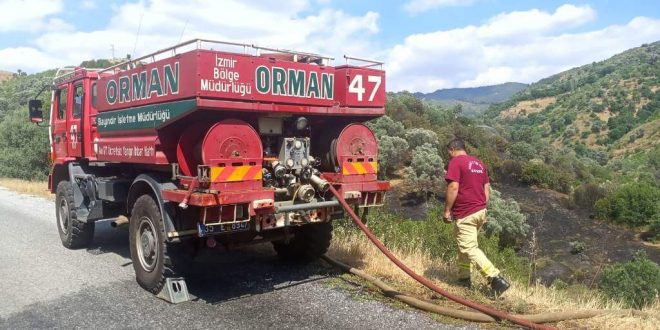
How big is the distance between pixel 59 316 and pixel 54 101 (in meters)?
5.51

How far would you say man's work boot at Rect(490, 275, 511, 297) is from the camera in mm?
5258

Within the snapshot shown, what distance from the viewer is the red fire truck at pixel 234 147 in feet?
17.1

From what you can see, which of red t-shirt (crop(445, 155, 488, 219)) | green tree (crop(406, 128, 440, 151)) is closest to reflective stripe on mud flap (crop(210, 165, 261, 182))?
red t-shirt (crop(445, 155, 488, 219))

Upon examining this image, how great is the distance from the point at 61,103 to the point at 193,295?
211 inches

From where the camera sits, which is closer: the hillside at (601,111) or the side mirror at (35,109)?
the side mirror at (35,109)

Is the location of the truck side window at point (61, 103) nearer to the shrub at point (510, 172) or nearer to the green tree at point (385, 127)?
the green tree at point (385, 127)

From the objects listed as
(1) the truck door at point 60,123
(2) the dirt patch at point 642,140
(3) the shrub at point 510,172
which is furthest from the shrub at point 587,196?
(2) the dirt patch at point 642,140

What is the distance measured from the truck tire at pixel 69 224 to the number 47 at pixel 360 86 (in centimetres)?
489

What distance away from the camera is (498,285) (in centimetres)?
529

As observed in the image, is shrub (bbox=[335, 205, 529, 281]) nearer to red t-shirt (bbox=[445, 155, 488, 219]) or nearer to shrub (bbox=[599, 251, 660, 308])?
red t-shirt (bbox=[445, 155, 488, 219])

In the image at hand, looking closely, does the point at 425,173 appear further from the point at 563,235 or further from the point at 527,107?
the point at 527,107

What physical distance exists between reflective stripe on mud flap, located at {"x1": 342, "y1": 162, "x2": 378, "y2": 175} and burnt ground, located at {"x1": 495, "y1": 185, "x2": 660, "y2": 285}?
18.0 m

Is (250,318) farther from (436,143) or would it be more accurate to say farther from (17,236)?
(436,143)

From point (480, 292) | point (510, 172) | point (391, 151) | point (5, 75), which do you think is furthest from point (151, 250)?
point (5, 75)
